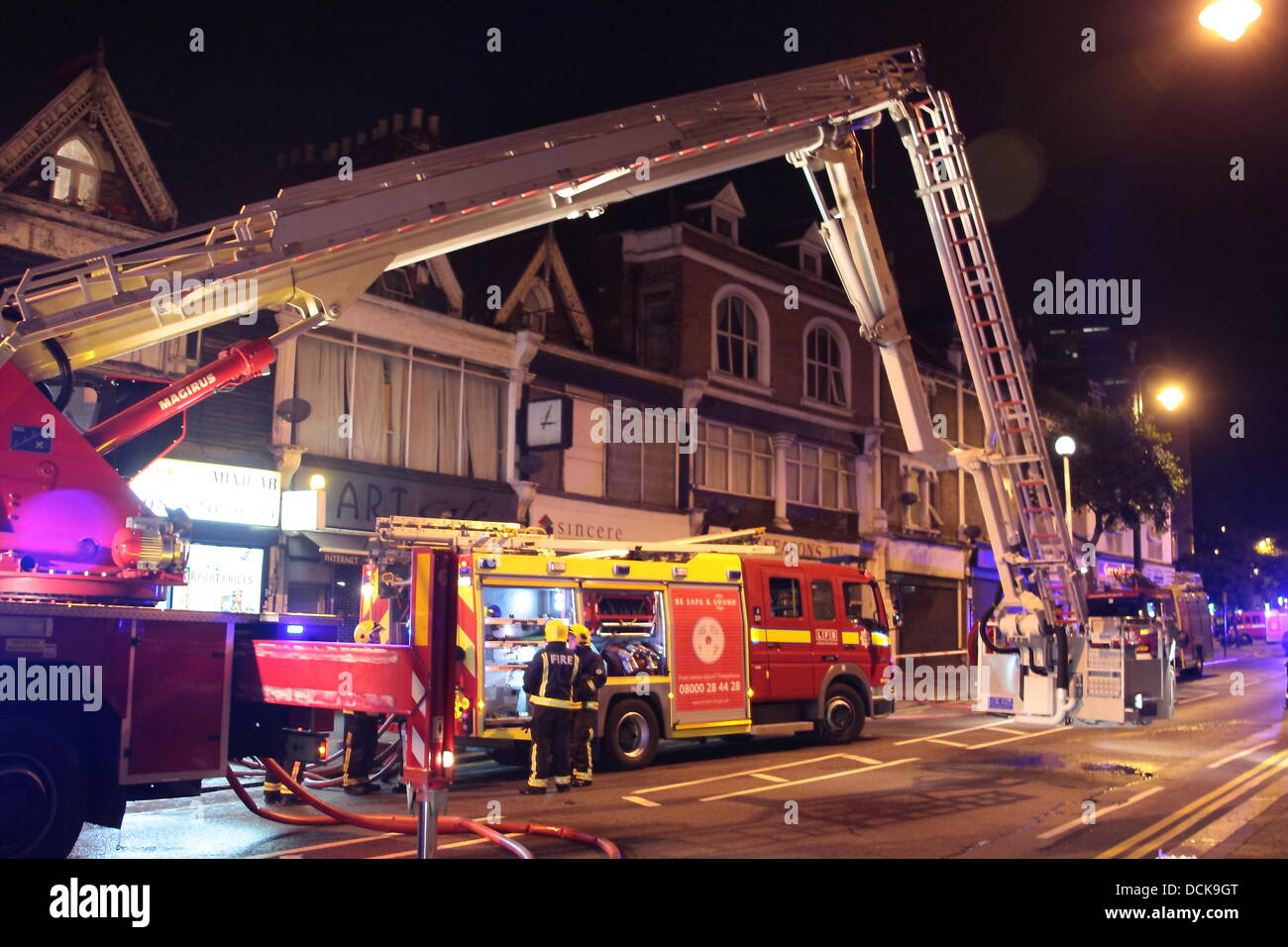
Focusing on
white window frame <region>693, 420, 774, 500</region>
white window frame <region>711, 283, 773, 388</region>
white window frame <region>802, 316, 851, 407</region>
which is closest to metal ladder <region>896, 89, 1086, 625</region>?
white window frame <region>693, 420, 774, 500</region>

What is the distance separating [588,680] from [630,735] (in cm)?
215

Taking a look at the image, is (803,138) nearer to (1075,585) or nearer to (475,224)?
(475,224)

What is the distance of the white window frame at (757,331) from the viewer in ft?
94.7

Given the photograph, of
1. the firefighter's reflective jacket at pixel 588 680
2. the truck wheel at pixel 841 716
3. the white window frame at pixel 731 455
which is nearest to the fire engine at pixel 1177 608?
the truck wheel at pixel 841 716

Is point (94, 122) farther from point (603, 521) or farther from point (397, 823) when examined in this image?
point (397, 823)

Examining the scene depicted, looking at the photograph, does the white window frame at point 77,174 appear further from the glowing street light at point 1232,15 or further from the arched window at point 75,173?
the glowing street light at point 1232,15

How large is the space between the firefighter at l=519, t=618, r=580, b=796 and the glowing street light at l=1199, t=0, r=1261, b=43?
27.2 ft

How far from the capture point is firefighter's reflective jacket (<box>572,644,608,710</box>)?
12.2 meters

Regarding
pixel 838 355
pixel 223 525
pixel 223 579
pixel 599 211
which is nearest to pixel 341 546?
pixel 223 579

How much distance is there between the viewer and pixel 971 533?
38.4 m

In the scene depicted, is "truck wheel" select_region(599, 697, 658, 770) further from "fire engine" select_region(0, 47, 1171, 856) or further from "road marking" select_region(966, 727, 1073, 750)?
"road marking" select_region(966, 727, 1073, 750)

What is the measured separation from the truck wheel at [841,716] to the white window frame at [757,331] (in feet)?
43.0
